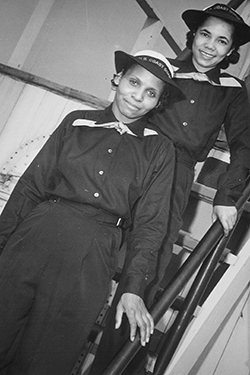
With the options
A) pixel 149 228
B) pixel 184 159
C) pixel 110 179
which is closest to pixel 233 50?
pixel 184 159

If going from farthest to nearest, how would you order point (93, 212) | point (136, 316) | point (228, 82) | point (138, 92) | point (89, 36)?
1. point (89, 36)
2. point (228, 82)
3. point (138, 92)
4. point (93, 212)
5. point (136, 316)

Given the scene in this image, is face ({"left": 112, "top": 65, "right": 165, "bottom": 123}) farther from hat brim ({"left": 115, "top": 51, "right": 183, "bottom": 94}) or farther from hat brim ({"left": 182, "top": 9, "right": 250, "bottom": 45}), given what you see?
hat brim ({"left": 182, "top": 9, "right": 250, "bottom": 45})

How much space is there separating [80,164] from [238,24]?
1.21 m

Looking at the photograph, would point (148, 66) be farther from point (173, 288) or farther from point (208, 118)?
point (173, 288)

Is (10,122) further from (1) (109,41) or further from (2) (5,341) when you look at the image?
(1) (109,41)

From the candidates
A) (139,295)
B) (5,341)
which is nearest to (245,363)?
(139,295)

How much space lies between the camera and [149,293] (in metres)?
1.92

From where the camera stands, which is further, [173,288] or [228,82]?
[228,82]

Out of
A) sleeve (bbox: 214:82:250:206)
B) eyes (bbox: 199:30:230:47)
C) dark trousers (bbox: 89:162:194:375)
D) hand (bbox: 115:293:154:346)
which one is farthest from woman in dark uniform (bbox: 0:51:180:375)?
eyes (bbox: 199:30:230:47)

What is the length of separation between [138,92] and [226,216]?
689mm

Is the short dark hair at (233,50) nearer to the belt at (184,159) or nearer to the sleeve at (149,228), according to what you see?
the belt at (184,159)

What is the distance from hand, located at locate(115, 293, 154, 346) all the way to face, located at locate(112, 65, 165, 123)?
82cm

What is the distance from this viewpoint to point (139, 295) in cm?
151

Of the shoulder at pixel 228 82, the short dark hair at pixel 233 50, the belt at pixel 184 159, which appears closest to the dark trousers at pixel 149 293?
the belt at pixel 184 159
